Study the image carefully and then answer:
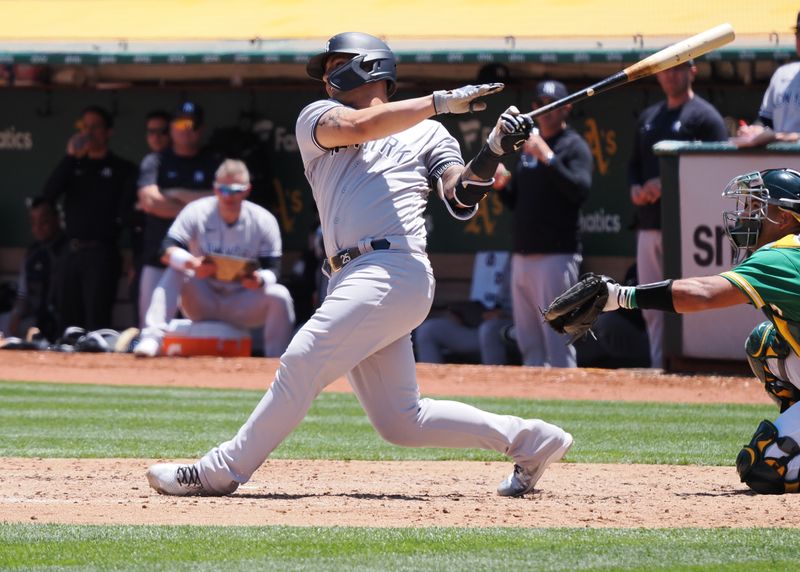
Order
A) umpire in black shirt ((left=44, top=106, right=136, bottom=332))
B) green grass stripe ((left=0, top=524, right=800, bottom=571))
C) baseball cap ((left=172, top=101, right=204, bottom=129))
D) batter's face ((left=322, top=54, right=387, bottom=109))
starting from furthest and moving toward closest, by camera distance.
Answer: umpire in black shirt ((left=44, top=106, right=136, bottom=332)) → baseball cap ((left=172, top=101, right=204, bottom=129)) → batter's face ((left=322, top=54, right=387, bottom=109)) → green grass stripe ((left=0, top=524, right=800, bottom=571))

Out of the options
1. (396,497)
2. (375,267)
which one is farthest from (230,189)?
(375,267)

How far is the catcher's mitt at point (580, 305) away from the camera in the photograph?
503 centimetres

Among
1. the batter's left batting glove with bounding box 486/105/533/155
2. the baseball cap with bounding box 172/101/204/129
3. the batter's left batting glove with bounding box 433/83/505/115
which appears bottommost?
the batter's left batting glove with bounding box 486/105/533/155

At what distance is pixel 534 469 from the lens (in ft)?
17.9

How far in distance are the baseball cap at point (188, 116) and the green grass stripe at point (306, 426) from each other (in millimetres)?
2762

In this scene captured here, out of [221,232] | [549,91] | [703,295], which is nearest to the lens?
[703,295]

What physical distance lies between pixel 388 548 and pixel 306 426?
414 cm

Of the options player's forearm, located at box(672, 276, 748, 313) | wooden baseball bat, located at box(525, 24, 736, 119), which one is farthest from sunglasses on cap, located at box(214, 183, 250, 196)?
player's forearm, located at box(672, 276, 748, 313)

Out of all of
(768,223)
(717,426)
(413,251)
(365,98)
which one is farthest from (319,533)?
(717,426)

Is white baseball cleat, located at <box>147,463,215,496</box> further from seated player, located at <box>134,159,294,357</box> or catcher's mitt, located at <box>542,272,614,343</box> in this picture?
seated player, located at <box>134,159,294,357</box>

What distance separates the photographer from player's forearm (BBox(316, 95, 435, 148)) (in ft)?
16.2

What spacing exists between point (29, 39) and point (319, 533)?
9784mm

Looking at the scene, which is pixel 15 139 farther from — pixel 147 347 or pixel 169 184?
pixel 147 347

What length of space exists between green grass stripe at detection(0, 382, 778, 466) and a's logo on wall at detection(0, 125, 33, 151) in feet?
16.9
